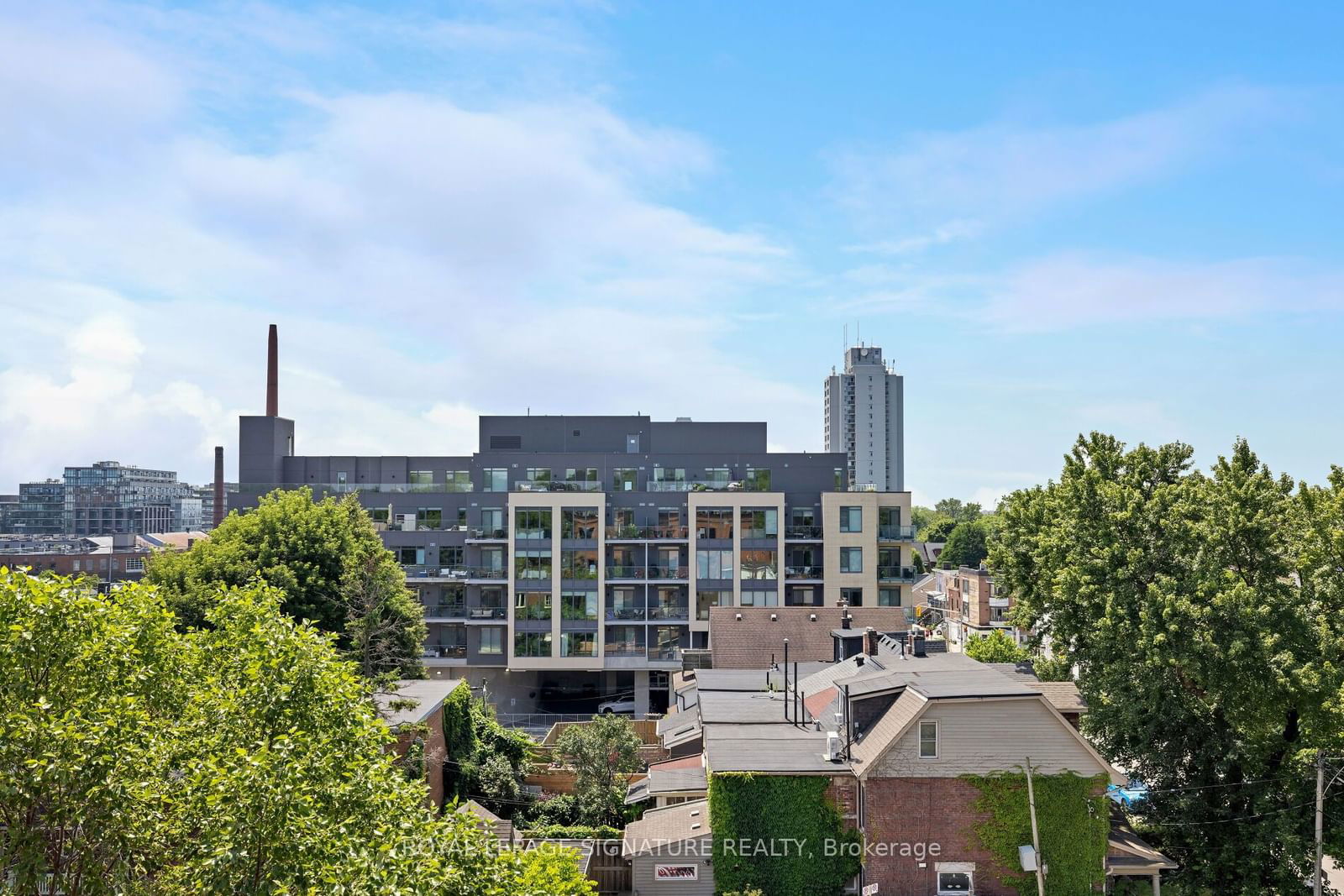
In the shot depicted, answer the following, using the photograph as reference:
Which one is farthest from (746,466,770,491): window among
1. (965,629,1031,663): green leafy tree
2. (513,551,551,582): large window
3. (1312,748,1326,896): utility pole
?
(1312,748,1326,896): utility pole

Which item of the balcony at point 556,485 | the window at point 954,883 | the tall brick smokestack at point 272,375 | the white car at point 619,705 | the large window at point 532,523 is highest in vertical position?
the tall brick smokestack at point 272,375

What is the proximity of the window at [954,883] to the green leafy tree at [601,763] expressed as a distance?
1275 cm

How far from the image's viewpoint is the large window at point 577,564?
65125 mm

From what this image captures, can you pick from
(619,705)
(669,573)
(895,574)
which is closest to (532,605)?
(619,705)

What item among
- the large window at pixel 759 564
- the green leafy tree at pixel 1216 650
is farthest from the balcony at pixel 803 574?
the green leafy tree at pixel 1216 650

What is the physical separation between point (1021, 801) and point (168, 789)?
72.6 ft

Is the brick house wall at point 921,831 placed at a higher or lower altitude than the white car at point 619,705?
higher

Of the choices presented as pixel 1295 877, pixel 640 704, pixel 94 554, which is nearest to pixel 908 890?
pixel 1295 877

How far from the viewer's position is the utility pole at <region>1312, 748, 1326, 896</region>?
1081 inches

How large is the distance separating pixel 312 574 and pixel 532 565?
2503cm

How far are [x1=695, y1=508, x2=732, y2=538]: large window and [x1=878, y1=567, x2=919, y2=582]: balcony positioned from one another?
10.7 metres

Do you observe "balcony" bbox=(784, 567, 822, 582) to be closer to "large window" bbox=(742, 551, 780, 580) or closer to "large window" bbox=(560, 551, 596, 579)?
"large window" bbox=(742, 551, 780, 580)

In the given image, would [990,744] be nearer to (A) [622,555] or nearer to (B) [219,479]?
(A) [622,555]

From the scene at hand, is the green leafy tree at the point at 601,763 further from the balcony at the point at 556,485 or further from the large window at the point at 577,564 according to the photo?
the balcony at the point at 556,485
